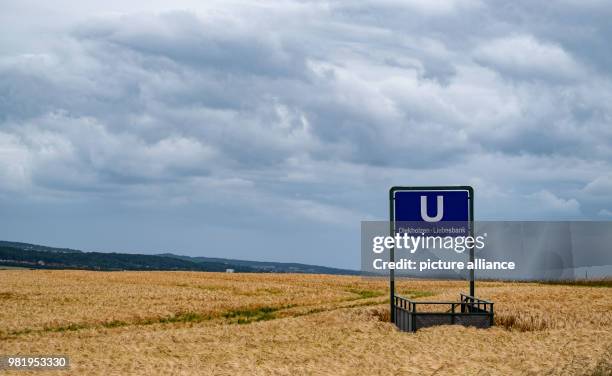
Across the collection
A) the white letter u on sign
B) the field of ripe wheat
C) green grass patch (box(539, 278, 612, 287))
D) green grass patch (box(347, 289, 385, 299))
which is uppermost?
the white letter u on sign

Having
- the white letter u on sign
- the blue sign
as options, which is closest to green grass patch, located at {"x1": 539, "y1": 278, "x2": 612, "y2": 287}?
the blue sign

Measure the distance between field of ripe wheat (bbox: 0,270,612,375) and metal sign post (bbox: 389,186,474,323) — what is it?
14.3 feet

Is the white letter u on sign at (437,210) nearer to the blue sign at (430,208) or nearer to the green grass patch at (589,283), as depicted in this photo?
the blue sign at (430,208)

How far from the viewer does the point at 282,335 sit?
27406 millimetres

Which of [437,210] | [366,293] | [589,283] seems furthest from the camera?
[589,283]

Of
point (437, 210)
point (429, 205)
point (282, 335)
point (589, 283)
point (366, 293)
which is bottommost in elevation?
point (282, 335)

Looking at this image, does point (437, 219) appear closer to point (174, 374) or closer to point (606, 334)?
point (606, 334)

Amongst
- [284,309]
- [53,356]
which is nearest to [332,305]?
[284,309]

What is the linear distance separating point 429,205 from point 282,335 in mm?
8421

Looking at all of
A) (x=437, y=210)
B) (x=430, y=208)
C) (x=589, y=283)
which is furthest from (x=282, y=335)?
(x=589, y=283)

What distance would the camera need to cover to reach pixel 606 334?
83.1ft

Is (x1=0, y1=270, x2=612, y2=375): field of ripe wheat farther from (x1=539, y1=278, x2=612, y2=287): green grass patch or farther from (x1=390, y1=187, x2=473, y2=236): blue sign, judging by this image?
(x1=539, y1=278, x2=612, y2=287): green grass patch

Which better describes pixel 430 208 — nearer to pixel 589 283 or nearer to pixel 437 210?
pixel 437 210

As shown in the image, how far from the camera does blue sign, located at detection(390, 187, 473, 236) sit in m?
31.5
